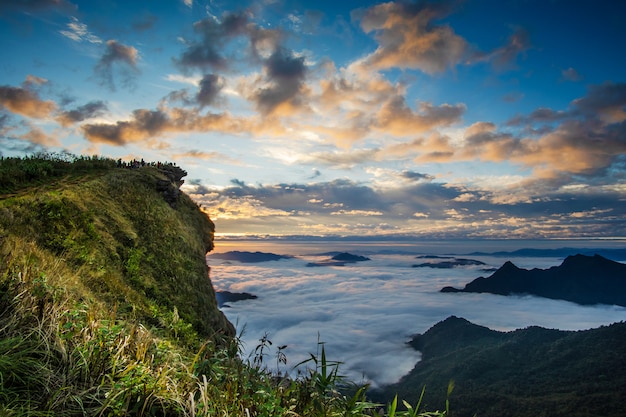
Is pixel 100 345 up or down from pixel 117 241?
down

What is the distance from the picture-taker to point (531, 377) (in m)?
153

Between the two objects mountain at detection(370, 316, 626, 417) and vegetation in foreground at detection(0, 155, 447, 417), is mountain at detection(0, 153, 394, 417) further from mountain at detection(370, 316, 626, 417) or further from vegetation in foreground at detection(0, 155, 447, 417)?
mountain at detection(370, 316, 626, 417)

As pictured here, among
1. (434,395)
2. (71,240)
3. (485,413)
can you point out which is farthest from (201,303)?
(434,395)

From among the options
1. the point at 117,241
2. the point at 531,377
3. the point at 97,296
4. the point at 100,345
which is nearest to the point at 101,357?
the point at 100,345

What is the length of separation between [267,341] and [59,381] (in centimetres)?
294

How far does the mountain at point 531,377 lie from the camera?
122688mm

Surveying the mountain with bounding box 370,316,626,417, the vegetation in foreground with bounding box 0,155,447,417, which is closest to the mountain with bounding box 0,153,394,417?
the vegetation in foreground with bounding box 0,155,447,417

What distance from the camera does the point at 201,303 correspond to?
49.0 ft

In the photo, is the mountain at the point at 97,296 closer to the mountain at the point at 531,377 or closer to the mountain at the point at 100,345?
the mountain at the point at 100,345

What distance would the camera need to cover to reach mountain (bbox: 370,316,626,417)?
123 m

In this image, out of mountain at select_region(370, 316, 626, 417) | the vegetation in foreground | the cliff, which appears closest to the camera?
the vegetation in foreground

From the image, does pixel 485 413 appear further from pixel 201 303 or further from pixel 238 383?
pixel 238 383

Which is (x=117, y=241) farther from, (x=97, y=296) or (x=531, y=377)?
(x=531, y=377)

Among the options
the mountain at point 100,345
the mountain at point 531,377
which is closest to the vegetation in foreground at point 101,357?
the mountain at point 100,345
